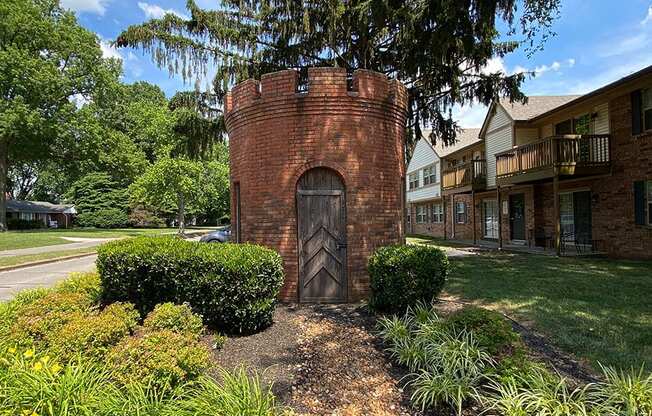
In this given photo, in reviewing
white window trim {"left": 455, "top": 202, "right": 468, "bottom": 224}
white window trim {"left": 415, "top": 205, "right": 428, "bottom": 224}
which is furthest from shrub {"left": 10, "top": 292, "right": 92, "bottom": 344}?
white window trim {"left": 415, "top": 205, "right": 428, "bottom": 224}

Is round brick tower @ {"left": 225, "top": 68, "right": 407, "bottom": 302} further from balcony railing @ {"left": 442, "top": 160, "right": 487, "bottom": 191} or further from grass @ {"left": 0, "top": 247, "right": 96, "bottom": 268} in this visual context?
balcony railing @ {"left": 442, "top": 160, "right": 487, "bottom": 191}

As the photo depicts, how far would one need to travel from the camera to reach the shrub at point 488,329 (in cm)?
418

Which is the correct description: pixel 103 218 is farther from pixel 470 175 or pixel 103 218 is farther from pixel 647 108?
pixel 647 108

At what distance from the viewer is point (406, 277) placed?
627 cm

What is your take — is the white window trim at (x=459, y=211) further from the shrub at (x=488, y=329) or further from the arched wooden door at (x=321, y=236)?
the shrub at (x=488, y=329)

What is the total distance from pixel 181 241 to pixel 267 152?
238 centimetres

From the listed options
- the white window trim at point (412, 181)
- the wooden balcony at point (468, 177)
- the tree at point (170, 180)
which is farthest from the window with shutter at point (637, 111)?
the tree at point (170, 180)

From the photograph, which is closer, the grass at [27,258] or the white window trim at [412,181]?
the grass at [27,258]

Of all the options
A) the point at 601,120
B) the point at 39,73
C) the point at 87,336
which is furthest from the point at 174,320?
the point at 39,73

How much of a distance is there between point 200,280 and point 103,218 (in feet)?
169

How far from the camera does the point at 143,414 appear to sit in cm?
284

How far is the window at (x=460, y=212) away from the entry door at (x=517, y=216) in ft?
19.0

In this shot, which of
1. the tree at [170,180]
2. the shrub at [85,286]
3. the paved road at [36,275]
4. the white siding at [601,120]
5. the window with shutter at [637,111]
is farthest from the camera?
the tree at [170,180]

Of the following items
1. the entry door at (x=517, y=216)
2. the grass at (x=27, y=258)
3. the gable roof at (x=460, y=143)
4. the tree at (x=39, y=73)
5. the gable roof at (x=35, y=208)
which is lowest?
the grass at (x=27, y=258)
